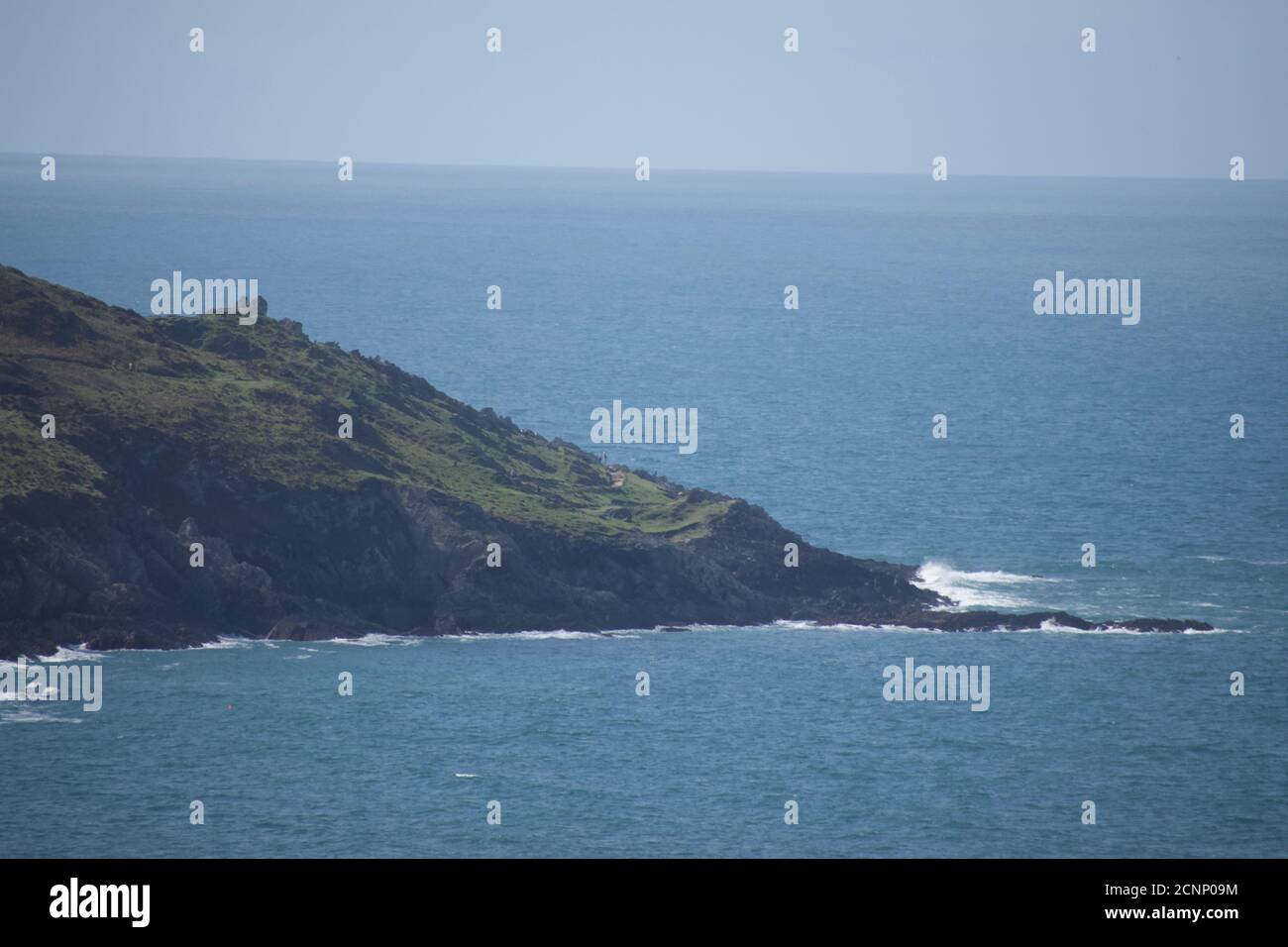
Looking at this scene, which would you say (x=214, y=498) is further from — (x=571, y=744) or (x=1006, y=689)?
(x=1006, y=689)

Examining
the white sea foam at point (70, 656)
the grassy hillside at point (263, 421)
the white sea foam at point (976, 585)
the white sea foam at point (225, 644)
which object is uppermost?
the grassy hillside at point (263, 421)

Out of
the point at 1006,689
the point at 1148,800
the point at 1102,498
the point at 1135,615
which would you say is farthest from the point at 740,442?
the point at 1148,800

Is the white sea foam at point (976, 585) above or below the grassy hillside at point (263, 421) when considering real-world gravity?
below

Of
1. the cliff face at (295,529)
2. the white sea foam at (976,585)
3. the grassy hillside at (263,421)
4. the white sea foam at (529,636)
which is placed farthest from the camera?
the white sea foam at (976,585)

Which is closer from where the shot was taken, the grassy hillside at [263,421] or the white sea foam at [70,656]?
the white sea foam at [70,656]

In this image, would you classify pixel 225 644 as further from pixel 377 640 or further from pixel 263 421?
pixel 263 421

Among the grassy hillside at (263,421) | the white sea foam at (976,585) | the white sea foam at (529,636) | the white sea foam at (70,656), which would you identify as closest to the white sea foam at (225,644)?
the white sea foam at (70,656)

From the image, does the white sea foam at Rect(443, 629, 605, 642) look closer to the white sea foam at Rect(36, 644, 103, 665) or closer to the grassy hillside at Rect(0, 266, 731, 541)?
the grassy hillside at Rect(0, 266, 731, 541)

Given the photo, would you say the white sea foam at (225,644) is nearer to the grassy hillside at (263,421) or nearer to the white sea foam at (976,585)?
the grassy hillside at (263,421)
